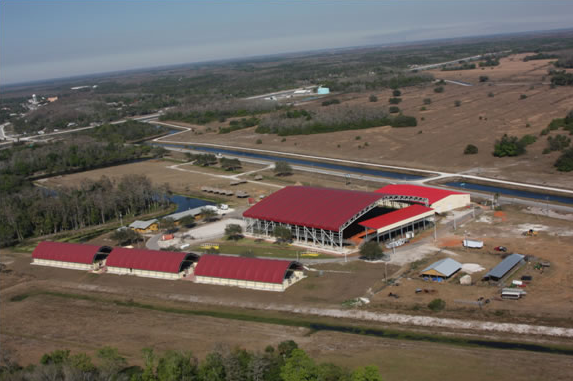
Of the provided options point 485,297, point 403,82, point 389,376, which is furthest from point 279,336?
point 403,82

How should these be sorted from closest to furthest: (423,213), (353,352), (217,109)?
(353,352)
(423,213)
(217,109)

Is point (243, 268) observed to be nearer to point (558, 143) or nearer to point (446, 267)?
point (446, 267)

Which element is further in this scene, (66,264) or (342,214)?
(66,264)

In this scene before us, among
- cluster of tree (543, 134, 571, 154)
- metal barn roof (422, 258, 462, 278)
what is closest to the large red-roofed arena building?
metal barn roof (422, 258, 462, 278)

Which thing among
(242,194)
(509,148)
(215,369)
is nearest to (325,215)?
(242,194)

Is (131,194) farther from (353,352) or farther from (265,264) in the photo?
(353,352)

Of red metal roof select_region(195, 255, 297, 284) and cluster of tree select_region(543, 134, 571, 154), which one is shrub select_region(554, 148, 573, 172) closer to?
cluster of tree select_region(543, 134, 571, 154)
